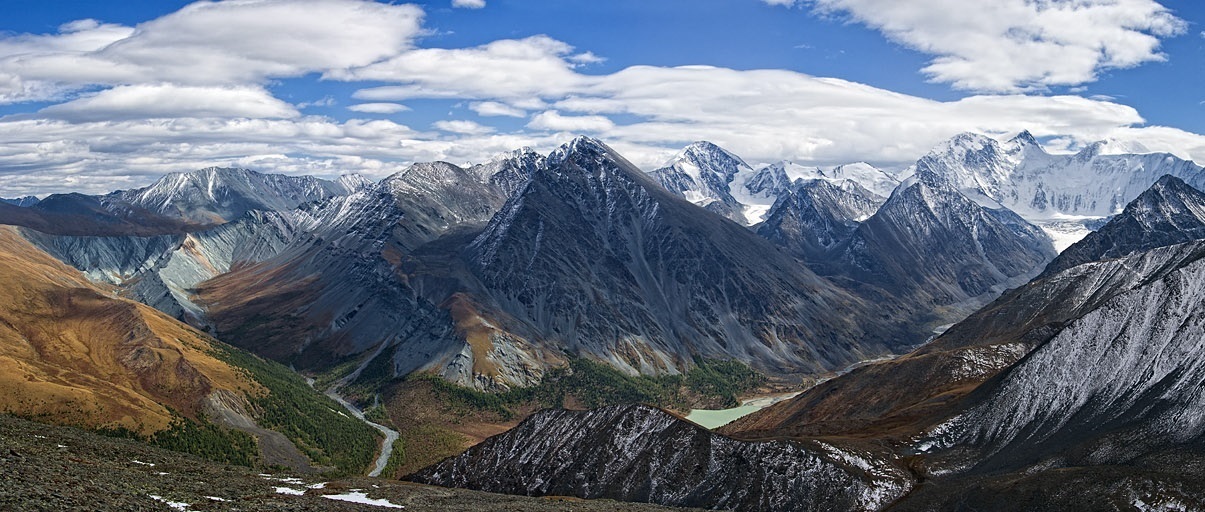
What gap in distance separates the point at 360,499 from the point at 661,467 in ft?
161

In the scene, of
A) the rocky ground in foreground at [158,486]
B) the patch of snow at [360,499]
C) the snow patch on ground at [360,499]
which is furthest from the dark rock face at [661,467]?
the patch of snow at [360,499]

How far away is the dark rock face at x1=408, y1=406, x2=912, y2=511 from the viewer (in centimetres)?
12875

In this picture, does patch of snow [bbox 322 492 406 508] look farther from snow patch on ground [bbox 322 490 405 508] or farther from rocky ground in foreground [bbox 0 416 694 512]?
rocky ground in foreground [bbox 0 416 694 512]

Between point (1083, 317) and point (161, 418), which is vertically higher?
point (1083, 317)

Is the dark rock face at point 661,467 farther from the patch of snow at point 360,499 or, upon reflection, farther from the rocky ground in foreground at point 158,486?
the patch of snow at point 360,499

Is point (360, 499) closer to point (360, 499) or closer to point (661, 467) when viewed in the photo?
point (360, 499)

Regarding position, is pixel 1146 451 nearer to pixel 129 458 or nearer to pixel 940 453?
pixel 940 453

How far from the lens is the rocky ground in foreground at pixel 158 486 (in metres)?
79.8

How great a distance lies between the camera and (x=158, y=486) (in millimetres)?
96062

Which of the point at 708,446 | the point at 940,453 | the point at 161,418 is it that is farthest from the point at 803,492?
the point at 161,418

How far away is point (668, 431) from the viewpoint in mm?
149500

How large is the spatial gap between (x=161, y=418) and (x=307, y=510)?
347ft

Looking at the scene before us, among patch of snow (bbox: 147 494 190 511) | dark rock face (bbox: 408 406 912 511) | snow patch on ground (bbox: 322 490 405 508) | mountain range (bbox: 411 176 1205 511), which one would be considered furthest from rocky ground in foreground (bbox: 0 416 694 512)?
mountain range (bbox: 411 176 1205 511)

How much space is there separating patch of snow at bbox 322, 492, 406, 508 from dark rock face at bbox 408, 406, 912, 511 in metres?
38.6
